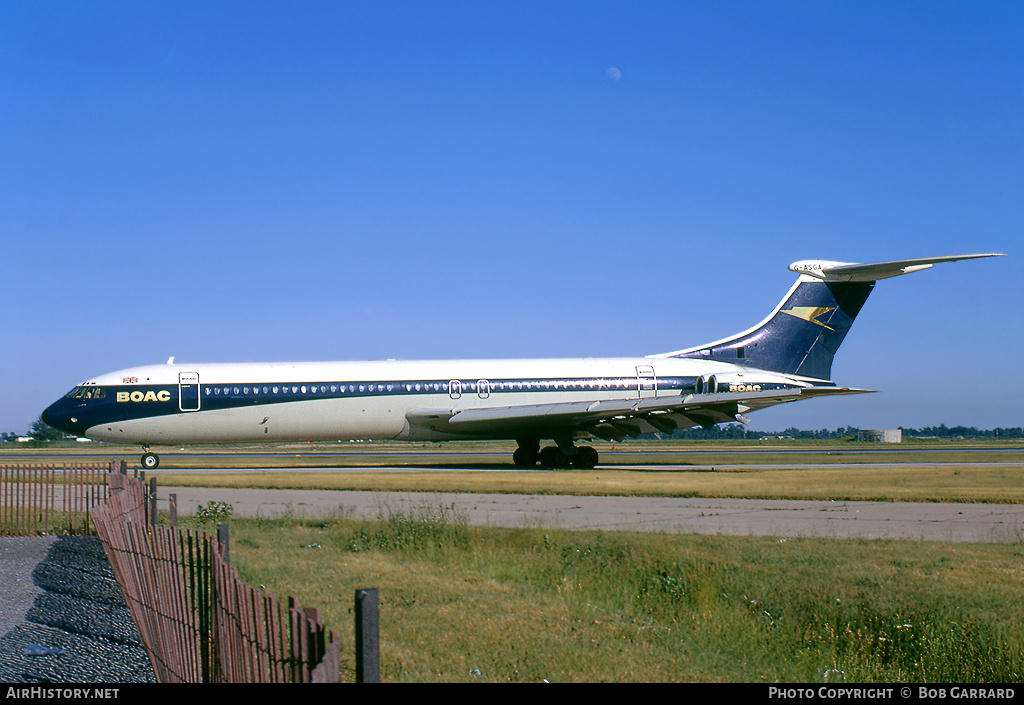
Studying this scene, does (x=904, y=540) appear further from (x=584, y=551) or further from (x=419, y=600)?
(x=419, y=600)

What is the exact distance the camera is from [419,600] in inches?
378

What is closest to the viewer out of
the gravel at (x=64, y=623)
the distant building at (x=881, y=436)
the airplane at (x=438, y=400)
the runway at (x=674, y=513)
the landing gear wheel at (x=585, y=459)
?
the gravel at (x=64, y=623)

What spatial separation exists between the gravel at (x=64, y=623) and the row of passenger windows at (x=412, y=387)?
1834 cm

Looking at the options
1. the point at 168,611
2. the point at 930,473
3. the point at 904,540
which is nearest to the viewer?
the point at 168,611

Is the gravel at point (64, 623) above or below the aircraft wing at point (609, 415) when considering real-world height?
below

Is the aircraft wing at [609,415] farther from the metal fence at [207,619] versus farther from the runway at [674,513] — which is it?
the metal fence at [207,619]

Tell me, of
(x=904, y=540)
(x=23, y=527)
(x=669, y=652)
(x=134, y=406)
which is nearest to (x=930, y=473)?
(x=904, y=540)

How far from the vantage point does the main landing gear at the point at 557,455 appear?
3278 cm

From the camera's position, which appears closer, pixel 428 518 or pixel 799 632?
pixel 799 632

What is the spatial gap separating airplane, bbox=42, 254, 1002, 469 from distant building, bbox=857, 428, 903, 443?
63164 mm

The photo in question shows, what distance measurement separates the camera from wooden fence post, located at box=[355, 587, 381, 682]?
12.1 feet

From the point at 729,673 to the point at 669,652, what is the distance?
591 millimetres

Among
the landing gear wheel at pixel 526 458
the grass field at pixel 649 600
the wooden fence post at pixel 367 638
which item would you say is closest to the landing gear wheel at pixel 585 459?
the landing gear wheel at pixel 526 458

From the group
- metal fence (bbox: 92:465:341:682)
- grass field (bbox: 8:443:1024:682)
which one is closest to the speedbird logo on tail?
grass field (bbox: 8:443:1024:682)
